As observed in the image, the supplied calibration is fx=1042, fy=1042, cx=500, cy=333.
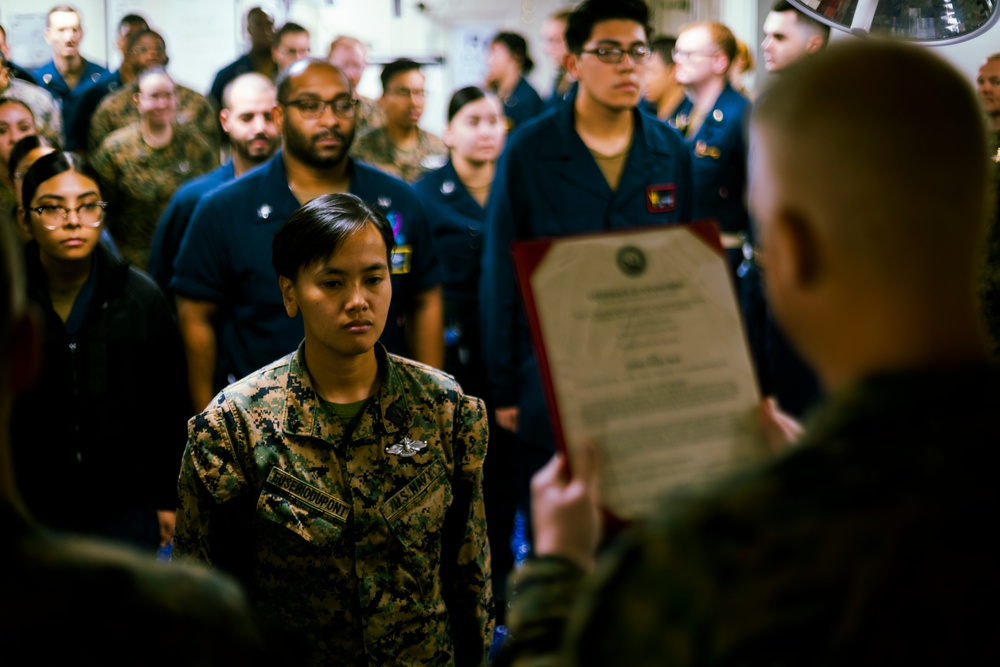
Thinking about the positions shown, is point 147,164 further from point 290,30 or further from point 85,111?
point 85,111

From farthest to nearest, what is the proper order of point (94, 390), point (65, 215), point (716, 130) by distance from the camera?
point (716, 130)
point (65, 215)
point (94, 390)

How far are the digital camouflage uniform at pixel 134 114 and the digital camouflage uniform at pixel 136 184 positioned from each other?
1.25 ft

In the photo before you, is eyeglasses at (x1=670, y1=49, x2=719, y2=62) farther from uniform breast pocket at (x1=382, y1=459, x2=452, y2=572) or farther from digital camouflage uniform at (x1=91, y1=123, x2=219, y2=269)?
uniform breast pocket at (x1=382, y1=459, x2=452, y2=572)

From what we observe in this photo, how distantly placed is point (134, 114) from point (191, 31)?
2837mm

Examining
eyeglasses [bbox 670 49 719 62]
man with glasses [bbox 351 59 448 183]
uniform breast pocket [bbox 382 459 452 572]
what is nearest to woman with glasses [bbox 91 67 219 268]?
man with glasses [bbox 351 59 448 183]

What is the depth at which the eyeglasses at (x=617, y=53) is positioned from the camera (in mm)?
2855

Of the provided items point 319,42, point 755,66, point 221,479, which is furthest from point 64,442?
point 319,42

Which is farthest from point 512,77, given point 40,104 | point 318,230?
point 318,230

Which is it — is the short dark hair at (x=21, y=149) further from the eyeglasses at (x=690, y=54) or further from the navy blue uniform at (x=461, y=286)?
the eyeglasses at (x=690, y=54)

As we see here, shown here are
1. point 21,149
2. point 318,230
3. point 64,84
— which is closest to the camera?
point 318,230

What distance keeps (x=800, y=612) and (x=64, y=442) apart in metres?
2.15

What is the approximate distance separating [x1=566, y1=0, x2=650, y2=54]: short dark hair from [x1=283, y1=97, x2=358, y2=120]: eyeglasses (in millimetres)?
654

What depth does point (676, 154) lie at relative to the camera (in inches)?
115

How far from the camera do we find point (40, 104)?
15.9 feet
